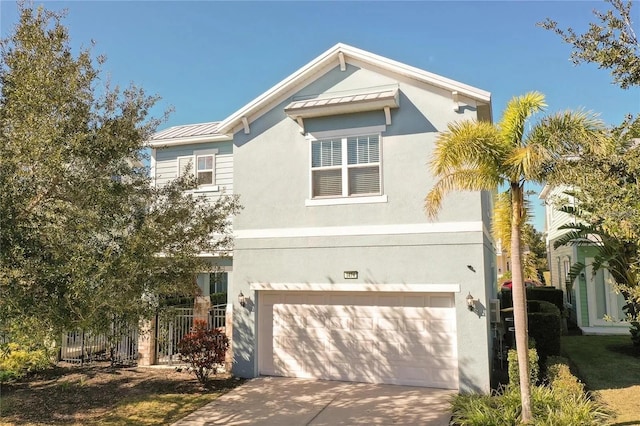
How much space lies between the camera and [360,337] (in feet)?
39.2

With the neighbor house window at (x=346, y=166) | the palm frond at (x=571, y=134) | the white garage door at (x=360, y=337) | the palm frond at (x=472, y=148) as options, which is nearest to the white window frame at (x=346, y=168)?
the neighbor house window at (x=346, y=166)

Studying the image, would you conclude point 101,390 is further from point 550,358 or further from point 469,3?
point 469,3

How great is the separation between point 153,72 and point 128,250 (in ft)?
17.8

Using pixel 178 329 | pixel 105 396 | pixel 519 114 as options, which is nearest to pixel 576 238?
pixel 519 114

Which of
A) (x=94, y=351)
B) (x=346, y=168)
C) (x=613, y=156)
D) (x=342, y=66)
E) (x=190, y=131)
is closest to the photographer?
(x=613, y=156)

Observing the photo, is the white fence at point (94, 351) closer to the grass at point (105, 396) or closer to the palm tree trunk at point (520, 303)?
the grass at point (105, 396)

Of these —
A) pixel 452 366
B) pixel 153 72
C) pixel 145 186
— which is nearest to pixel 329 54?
pixel 153 72

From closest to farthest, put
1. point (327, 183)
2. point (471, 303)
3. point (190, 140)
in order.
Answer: point (471, 303)
point (327, 183)
point (190, 140)

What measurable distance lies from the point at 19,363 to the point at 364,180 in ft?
35.2

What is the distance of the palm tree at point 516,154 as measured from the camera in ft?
26.0

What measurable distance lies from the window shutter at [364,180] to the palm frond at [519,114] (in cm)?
383

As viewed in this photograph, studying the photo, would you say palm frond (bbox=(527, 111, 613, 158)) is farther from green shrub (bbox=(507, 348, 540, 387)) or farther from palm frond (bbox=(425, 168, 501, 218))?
green shrub (bbox=(507, 348, 540, 387))

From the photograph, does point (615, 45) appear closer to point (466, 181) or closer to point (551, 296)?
point (466, 181)

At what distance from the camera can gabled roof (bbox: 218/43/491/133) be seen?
36.6 feet
